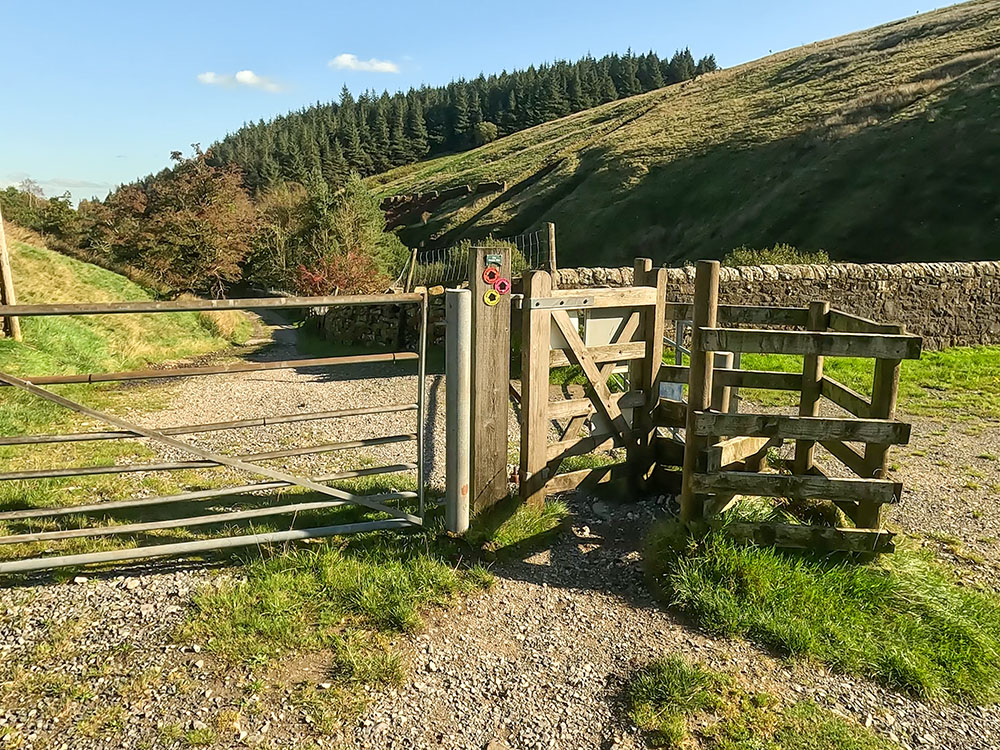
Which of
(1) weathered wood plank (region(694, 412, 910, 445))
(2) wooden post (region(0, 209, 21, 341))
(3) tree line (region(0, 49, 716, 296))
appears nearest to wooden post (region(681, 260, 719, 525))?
(1) weathered wood plank (region(694, 412, 910, 445))

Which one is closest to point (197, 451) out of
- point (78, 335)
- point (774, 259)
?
point (78, 335)

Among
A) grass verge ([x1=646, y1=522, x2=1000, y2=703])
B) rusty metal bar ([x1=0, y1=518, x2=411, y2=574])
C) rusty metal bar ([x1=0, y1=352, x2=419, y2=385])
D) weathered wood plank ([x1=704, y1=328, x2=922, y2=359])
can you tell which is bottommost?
grass verge ([x1=646, y1=522, x2=1000, y2=703])

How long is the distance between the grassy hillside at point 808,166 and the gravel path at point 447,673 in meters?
19.8

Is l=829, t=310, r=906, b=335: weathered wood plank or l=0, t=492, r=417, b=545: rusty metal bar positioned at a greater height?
l=829, t=310, r=906, b=335: weathered wood plank

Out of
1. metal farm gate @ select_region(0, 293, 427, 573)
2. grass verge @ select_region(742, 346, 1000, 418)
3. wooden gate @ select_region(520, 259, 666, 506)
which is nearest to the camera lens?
metal farm gate @ select_region(0, 293, 427, 573)

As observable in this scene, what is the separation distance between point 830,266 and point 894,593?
10436mm

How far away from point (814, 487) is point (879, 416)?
2.32 ft

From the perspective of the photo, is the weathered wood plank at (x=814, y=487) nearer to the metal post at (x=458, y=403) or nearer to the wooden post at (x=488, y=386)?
the wooden post at (x=488, y=386)

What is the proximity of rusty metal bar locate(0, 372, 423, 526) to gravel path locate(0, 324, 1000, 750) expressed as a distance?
0.82 meters

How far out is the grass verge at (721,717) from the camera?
3.15 meters

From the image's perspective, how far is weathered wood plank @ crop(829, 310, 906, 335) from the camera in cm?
461

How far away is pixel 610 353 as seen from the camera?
5590 mm

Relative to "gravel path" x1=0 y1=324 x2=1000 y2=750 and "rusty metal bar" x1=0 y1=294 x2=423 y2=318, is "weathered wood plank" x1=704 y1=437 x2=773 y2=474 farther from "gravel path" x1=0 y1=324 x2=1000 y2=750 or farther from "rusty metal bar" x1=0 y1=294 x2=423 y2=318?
"rusty metal bar" x1=0 y1=294 x2=423 y2=318

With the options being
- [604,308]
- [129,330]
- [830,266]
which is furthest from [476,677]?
[129,330]
